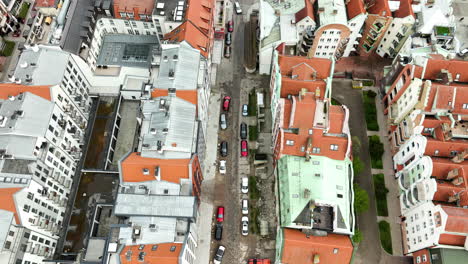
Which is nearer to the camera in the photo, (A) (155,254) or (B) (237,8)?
(A) (155,254)

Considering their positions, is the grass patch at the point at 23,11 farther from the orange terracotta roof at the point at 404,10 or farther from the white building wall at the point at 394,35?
the orange terracotta roof at the point at 404,10

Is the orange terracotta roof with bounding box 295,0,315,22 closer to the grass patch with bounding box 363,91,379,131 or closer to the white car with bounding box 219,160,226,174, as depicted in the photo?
the grass patch with bounding box 363,91,379,131

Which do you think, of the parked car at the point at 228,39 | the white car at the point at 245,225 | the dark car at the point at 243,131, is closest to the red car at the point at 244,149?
the dark car at the point at 243,131

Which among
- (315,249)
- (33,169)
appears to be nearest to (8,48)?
(33,169)

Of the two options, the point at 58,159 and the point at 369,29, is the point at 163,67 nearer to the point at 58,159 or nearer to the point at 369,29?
the point at 58,159

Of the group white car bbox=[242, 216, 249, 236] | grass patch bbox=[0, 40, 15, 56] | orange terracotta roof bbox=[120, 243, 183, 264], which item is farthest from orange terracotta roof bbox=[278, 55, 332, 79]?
grass patch bbox=[0, 40, 15, 56]

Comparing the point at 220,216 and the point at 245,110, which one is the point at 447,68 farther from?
the point at 220,216
